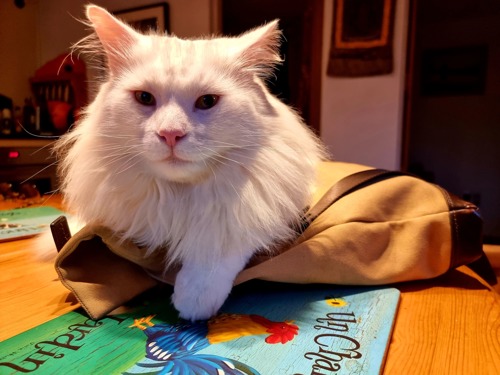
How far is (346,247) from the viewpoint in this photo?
2.23 ft

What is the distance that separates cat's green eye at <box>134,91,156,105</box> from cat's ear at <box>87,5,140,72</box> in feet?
0.30

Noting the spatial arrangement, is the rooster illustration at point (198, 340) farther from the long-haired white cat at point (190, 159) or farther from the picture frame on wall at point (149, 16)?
the picture frame on wall at point (149, 16)

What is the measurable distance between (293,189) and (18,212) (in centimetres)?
118

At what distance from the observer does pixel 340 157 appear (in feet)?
7.64

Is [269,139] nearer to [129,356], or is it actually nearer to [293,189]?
[293,189]

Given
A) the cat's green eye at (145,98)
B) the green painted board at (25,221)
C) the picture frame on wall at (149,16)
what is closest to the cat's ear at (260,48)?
the cat's green eye at (145,98)

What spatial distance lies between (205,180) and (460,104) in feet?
13.2

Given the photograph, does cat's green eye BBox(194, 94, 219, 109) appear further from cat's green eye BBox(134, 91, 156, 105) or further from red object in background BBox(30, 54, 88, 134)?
red object in background BBox(30, 54, 88, 134)

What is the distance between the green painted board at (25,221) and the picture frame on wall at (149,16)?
70.6 inches

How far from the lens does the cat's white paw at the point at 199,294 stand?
0.58 meters

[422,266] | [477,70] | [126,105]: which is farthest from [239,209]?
[477,70]

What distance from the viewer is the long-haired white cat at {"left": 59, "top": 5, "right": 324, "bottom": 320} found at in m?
0.58

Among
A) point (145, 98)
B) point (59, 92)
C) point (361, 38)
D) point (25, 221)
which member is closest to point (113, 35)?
point (145, 98)

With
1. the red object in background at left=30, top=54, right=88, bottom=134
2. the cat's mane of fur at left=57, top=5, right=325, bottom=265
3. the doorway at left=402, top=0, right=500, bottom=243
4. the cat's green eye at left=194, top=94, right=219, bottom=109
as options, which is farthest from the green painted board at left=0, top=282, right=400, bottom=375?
the doorway at left=402, top=0, right=500, bottom=243
